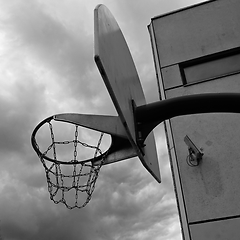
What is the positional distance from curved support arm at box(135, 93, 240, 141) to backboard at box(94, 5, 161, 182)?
0.12 metres

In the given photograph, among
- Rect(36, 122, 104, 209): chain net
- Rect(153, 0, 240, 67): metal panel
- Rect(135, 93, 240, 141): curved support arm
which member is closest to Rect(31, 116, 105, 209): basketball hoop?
Rect(36, 122, 104, 209): chain net

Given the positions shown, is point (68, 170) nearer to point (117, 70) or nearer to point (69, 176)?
point (69, 176)

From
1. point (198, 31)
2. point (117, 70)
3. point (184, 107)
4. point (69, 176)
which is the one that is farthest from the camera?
point (198, 31)

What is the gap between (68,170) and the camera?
3.32m

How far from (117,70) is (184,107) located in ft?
2.23

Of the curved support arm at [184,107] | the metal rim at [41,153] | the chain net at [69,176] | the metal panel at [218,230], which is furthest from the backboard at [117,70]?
the metal panel at [218,230]

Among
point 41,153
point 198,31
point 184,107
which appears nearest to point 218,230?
point 184,107

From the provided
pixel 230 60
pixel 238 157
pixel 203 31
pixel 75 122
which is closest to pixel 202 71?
pixel 230 60

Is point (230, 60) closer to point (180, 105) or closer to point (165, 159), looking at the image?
point (165, 159)

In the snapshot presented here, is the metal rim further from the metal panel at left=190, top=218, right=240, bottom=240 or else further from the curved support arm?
the metal panel at left=190, top=218, right=240, bottom=240

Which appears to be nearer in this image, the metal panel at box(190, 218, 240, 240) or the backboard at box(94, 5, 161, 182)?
the backboard at box(94, 5, 161, 182)

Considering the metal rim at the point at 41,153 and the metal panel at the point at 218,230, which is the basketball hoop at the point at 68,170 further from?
the metal panel at the point at 218,230

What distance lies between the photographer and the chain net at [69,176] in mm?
3178

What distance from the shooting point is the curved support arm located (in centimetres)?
223
